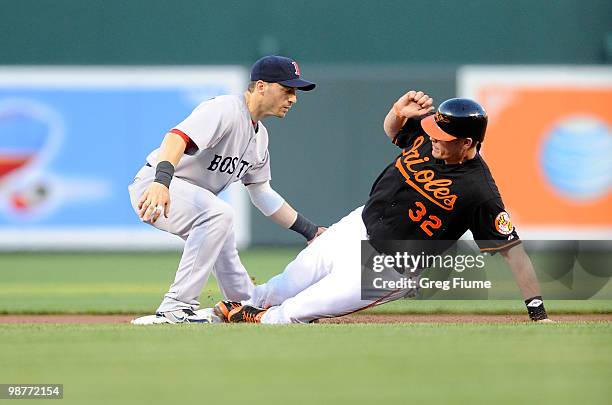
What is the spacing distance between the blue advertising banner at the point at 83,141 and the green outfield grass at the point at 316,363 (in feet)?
18.0

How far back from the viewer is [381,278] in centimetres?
564

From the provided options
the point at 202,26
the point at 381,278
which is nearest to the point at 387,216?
the point at 381,278

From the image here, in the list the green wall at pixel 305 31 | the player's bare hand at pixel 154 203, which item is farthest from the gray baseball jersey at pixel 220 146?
the green wall at pixel 305 31

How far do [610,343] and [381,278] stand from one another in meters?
1.28

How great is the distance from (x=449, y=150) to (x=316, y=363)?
65.9 inches

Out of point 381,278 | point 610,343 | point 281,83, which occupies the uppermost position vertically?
point 281,83

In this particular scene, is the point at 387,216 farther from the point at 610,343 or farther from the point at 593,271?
the point at 593,271

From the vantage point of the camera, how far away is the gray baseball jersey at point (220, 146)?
18.4ft

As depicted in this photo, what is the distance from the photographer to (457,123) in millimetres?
5371

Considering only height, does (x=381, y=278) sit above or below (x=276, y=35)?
below

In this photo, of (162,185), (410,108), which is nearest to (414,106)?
(410,108)

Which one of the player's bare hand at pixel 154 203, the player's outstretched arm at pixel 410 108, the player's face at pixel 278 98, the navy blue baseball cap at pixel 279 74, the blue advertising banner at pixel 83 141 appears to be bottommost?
the player's bare hand at pixel 154 203

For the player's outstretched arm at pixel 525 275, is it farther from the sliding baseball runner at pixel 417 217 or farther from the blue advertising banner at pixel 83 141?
the blue advertising banner at pixel 83 141

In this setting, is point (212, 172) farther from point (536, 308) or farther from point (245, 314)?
point (536, 308)
